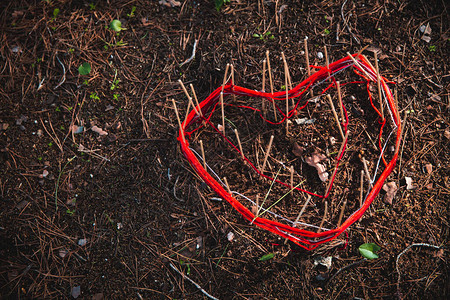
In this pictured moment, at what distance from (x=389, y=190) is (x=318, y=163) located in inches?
20.4

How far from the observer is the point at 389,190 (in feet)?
7.20

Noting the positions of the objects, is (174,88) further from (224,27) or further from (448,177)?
(448,177)

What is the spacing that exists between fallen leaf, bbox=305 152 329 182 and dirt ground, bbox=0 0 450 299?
1.31 feet

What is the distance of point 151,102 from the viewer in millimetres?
2357

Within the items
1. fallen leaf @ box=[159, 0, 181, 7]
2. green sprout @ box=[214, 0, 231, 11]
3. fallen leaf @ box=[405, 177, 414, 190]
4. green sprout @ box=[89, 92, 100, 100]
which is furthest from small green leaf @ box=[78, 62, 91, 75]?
fallen leaf @ box=[405, 177, 414, 190]

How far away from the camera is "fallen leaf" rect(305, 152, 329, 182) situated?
87.9 inches

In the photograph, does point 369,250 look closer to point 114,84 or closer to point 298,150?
Result: point 298,150

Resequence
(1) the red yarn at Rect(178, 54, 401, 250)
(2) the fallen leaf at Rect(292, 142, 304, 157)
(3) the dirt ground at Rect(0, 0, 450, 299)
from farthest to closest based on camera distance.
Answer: (2) the fallen leaf at Rect(292, 142, 304, 157), (3) the dirt ground at Rect(0, 0, 450, 299), (1) the red yarn at Rect(178, 54, 401, 250)

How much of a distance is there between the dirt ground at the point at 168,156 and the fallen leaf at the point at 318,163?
400mm

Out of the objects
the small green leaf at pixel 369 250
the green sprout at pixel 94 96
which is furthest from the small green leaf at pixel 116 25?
the small green leaf at pixel 369 250

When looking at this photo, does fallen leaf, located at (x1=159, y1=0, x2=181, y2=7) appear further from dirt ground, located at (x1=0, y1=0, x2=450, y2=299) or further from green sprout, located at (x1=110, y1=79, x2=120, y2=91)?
green sprout, located at (x1=110, y1=79, x2=120, y2=91)

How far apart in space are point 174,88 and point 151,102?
0.66ft

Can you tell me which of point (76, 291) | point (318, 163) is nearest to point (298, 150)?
point (318, 163)

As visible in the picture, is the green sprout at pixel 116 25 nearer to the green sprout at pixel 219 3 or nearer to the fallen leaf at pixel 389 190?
the green sprout at pixel 219 3
